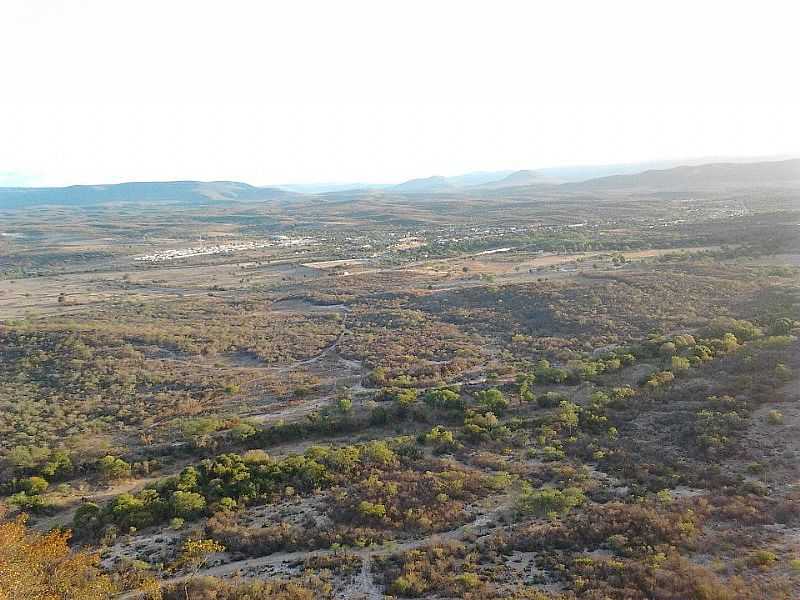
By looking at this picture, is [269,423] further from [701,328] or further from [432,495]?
[701,328]

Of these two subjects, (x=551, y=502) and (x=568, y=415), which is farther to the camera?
(x=568, y=415)

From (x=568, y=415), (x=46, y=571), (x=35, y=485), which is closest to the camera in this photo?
(x=46, y=571)

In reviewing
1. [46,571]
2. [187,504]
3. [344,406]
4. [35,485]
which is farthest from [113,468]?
[344,406]

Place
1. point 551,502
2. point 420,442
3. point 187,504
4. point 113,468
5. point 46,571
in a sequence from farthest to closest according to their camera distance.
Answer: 1. point 420,442
2. point 113,468
3. point 187,504
4. point 551,502
5. point 46,571

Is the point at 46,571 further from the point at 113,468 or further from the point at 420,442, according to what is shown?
the point at 420,442

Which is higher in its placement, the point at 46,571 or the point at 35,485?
the point at 46,571

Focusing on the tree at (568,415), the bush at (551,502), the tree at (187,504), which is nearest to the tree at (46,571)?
the tree at (187,504)

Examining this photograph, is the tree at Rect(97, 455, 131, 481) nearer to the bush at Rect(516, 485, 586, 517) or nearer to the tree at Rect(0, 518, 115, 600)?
the tree at Rect(0, 518, 115, 600)

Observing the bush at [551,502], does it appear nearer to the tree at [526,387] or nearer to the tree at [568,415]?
the tree at [568,415]

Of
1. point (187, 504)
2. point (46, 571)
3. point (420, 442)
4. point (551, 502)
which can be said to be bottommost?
point (420, 442)

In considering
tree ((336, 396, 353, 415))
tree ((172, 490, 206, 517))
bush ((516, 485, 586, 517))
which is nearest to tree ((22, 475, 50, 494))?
tree ((172, 490, 206, 517))
